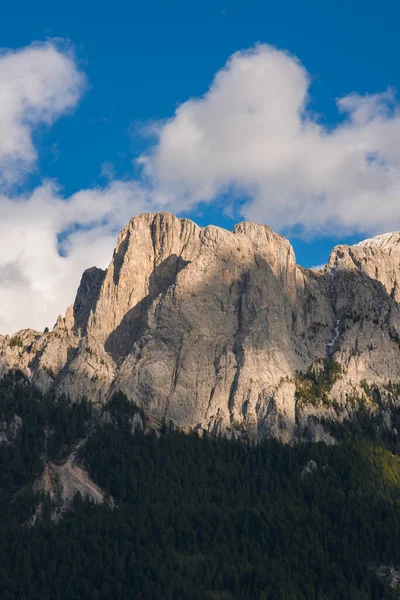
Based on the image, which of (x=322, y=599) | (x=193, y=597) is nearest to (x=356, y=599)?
(x=322, y=599)

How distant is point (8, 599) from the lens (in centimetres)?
19975

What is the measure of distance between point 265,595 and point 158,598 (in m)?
20.5

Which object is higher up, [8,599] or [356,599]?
[356,599]

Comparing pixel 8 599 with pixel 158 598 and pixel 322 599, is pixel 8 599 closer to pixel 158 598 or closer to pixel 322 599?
pixel 158 598

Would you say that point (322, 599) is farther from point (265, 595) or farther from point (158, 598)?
point (158, 598)

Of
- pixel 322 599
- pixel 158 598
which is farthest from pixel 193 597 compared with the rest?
pixel 322 599

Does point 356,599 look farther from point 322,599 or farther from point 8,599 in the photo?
point 8,599

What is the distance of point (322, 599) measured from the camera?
199 metres

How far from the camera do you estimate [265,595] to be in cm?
19988

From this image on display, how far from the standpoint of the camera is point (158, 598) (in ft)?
655

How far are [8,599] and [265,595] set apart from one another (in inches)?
1935

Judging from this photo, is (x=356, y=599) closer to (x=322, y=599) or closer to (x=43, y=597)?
(x=322, y=599)

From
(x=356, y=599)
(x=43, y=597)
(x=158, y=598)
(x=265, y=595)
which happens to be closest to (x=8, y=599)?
(x=43, y=597)

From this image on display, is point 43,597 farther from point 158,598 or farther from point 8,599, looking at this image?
point 158,598
